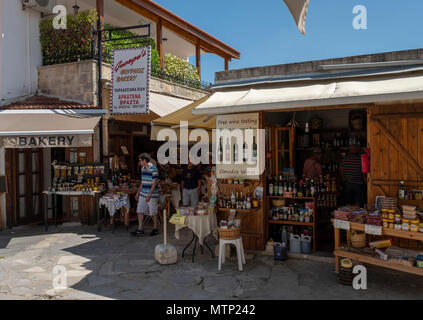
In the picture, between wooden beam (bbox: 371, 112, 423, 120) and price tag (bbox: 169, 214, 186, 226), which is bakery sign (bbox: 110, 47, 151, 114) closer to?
price tag (bbox: 169, 214, 186, 226)


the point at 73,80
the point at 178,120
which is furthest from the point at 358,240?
the point at 73,80

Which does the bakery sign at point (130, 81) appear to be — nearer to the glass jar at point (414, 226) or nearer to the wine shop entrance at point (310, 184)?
the wine shop entrance at point (310, 184)

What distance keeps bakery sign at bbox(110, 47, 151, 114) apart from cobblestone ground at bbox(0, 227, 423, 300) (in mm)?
3813

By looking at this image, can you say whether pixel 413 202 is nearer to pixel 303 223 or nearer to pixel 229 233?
pixel 303 223

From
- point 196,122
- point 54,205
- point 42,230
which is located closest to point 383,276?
point 196,122

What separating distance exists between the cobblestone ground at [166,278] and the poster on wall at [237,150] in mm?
1654

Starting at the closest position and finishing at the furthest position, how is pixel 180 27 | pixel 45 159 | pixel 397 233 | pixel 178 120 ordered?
pixel 397 233 → pixel 178 120 → pixel 45 159 → pixel 180 27

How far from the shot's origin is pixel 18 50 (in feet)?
35.1

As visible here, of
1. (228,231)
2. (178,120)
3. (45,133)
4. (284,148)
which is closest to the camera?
(228,231)

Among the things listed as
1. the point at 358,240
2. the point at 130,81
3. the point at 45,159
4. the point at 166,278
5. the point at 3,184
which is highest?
the point at 130,81

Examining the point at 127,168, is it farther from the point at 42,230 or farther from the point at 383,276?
the point at 383,276

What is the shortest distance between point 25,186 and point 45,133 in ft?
9.13

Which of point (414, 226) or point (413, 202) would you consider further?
point (413, 202)

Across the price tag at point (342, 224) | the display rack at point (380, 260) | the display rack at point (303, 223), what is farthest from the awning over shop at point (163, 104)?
the display rack at point (380, 260)
